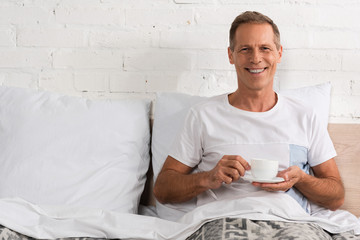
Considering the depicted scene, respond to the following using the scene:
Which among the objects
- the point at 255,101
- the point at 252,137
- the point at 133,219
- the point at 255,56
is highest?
the point at 255,56

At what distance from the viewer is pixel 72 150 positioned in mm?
1675

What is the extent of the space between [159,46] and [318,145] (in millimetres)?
752

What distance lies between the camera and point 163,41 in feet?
6.26

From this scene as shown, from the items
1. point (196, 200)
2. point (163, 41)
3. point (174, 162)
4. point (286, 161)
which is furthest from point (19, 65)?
point (286, 161)

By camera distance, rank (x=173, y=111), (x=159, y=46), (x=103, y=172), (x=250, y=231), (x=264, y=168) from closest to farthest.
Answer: (x=250, y=231)
(x=264, y=168)
(x=103, y=172)
(x=173, y=111)
(x=159, y=46)

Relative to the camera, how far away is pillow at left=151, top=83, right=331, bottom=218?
5.62 ft

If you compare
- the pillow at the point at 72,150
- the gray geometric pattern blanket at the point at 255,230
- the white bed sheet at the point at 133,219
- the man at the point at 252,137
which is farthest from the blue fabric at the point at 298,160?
the pillow at the point at 72,150

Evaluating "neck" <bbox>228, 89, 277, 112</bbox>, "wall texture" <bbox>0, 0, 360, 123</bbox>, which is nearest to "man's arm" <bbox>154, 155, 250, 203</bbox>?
"neck" <bbox>228, 89, 277, 112</bbox>

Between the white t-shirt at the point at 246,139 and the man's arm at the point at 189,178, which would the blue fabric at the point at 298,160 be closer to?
the white t-shirt at the point at 246,139

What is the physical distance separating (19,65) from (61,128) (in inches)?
18.6

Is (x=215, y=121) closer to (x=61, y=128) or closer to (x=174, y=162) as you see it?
(x=174, y=162)

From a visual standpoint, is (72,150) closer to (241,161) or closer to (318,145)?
(241,161)

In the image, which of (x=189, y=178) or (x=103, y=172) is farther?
(x=103, y=172)

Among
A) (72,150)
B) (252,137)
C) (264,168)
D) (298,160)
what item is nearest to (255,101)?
(252,137)
